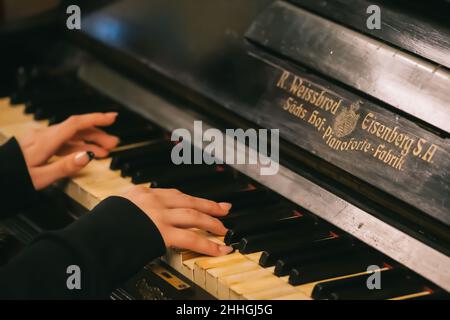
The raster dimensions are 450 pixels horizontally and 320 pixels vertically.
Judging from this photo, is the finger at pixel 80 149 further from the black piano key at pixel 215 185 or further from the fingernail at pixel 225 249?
the fingernail at pixel 225 249

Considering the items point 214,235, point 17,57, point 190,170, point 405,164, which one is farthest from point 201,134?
point 17,57

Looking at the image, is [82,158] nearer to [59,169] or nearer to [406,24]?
[59,169]

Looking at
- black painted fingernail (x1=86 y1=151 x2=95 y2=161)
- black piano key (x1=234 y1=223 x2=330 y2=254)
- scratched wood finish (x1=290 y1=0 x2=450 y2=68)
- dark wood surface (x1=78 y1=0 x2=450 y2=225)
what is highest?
scratched wood finish (x1=290 y1=0 x2=450 y2=68)

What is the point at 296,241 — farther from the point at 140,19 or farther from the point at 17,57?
the point at 17,57

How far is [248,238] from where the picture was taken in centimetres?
187

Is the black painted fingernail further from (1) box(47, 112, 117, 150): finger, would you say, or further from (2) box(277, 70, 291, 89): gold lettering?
(2) box(277, 70, 291, 89): gold lettering

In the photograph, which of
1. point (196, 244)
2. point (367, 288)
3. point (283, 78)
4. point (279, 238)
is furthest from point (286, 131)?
point (367, 288)

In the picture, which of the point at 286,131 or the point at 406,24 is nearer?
the point at 406,24

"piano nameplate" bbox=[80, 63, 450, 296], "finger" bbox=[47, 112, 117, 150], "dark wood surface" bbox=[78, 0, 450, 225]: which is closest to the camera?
"piano nameplate" bbox=[80, 63, 450, 296]

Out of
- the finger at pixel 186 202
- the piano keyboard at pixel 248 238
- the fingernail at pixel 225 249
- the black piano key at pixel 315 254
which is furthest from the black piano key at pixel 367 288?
the finger at pixel 186 202

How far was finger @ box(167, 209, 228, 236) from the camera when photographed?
74.0 inches

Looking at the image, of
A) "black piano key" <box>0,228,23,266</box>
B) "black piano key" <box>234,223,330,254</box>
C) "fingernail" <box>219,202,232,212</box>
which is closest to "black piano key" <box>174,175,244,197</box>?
"fingernail" <box>219,202,232,212</box>

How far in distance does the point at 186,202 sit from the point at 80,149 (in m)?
0.56

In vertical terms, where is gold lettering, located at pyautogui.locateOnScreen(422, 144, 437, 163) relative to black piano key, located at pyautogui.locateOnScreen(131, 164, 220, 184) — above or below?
above
